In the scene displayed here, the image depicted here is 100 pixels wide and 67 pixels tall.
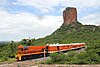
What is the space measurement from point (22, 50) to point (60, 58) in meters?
8.96

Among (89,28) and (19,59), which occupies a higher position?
(89,28)

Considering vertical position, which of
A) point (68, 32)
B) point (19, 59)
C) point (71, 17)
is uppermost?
point (71, 17)

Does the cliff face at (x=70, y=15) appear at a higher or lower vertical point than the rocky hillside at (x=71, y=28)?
higher

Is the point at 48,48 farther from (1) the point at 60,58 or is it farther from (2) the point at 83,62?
(2) the point at 83,62

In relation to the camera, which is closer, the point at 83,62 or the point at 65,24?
the point at 83,62

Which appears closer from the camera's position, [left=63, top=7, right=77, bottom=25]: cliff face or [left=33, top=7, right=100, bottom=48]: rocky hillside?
[left=33, top=7, right=100, bottom=48]: rocky hillside

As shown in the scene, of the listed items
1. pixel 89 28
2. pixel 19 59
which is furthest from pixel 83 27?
pixel 19 59

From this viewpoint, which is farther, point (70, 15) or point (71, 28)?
point (70, 15)

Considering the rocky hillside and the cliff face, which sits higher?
the cliff face

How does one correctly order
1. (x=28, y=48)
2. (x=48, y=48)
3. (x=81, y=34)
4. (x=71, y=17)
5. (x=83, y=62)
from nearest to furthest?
(x=83, y=62), (x=28, y=48), (x=48, y=48), (x=81, y=34), (x=71, y=17)

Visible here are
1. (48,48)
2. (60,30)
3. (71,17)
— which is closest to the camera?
(48,48)

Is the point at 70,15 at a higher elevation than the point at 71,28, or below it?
higher

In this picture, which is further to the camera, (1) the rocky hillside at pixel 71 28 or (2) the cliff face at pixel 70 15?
(2) the cliff face at pixel 70 15

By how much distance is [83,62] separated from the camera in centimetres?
2075
